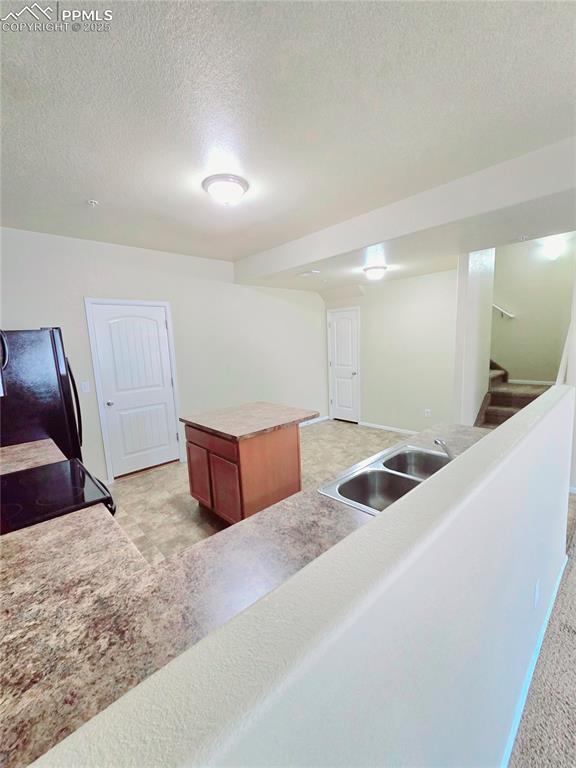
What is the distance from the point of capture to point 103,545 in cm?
→ 94

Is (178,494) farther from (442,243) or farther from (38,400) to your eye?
(442,243)

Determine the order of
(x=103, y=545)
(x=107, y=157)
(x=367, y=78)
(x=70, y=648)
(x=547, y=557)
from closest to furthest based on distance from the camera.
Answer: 1. (x=70, y=648)
2. (x=103, y=545)
3. (x=367, y=78)
4. (x=547, y=557)
5. (x=107, y=157)

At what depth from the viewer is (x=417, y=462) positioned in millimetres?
1833

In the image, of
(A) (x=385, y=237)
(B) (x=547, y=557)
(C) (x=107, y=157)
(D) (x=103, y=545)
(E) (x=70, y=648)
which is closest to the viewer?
(E) (x=70, y=648)

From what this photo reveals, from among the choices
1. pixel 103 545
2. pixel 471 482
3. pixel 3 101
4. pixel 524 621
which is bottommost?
pixel 524 621

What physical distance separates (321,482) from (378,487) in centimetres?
121

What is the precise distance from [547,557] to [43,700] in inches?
83.6

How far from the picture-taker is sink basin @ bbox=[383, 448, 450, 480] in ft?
5.82

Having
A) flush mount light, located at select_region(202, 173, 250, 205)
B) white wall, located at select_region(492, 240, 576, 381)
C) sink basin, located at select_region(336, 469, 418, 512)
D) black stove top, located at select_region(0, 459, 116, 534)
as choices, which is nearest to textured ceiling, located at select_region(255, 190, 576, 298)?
white wall, located at select_region(492, 240, 576, 381)

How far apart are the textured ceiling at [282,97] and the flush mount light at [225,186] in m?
0.06

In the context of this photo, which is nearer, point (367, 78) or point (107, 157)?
point (367, 78)

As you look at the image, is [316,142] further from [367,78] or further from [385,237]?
[385,237]

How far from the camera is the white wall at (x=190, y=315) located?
2.91m

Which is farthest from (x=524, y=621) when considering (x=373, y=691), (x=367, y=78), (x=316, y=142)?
(x=316, y=142)
